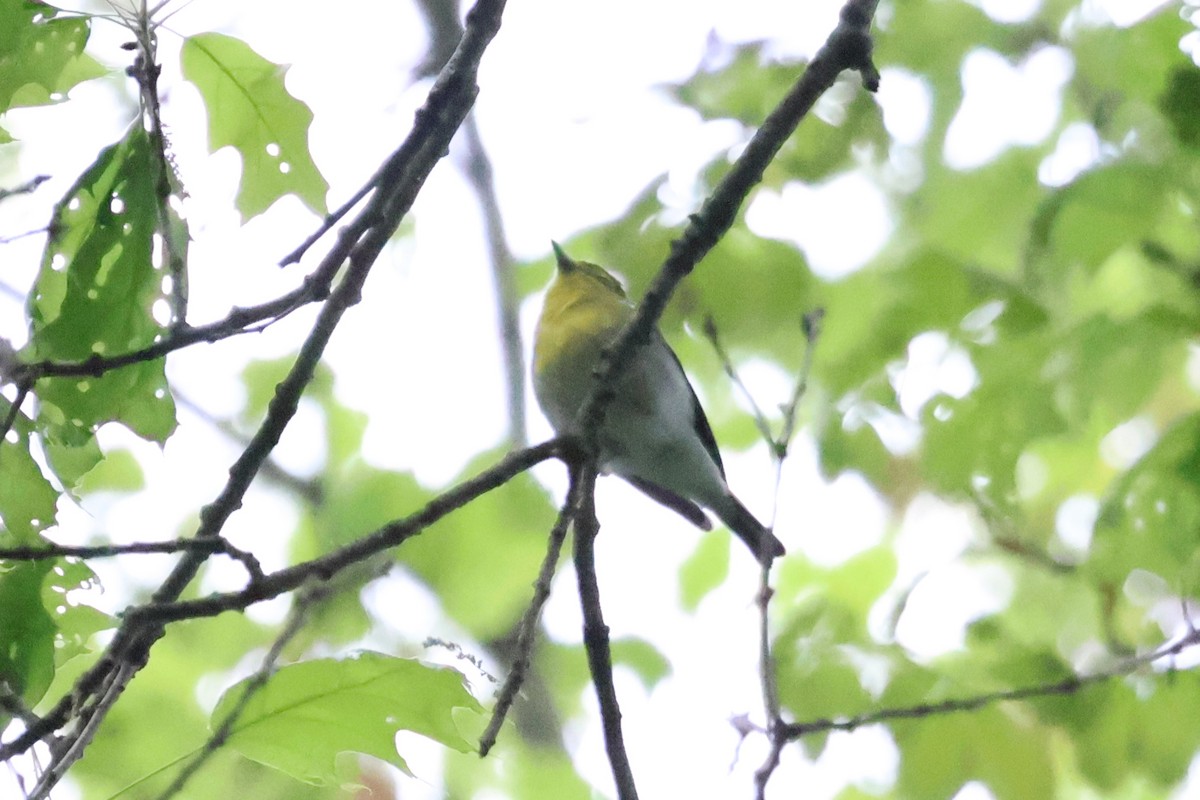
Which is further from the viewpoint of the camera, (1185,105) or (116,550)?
(1185,105)

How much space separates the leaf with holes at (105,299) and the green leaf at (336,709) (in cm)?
46

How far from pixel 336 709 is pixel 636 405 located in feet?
6.30

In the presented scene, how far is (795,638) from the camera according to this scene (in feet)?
8.39

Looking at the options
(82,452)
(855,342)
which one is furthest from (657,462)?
(82,452)

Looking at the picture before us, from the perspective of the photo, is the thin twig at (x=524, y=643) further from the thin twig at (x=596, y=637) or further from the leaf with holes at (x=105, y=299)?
the leaf with holes at (x=105, y=299)

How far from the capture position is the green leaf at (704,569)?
3.63 metres

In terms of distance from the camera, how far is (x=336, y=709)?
1.70 m

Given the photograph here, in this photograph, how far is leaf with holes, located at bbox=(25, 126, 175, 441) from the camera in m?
1.74

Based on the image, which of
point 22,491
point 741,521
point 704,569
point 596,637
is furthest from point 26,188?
point 741,521

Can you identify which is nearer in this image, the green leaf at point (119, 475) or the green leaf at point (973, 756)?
the green leaf at point (973, 756)

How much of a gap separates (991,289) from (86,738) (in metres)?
1.97

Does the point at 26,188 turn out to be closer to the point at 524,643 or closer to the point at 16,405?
the point at 16,405

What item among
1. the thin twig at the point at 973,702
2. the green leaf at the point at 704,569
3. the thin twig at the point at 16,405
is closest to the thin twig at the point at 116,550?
the thin twig at the point at 16,405

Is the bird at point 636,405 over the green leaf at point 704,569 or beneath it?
over
